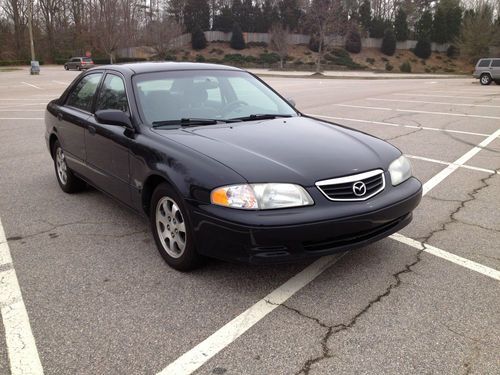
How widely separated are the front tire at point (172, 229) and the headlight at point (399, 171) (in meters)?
1.58

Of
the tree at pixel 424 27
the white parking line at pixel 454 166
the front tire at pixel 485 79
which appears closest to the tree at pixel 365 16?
the tree at pixel 424 27

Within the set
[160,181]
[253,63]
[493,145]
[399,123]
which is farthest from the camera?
[253,63]

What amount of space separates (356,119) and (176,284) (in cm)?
971

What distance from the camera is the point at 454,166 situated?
6.98 metres

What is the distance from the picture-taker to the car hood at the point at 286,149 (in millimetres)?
3148

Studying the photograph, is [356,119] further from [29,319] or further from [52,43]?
[52,43]

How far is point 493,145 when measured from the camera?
8.76 meters

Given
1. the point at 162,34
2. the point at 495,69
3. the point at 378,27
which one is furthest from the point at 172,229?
the point at 378,27

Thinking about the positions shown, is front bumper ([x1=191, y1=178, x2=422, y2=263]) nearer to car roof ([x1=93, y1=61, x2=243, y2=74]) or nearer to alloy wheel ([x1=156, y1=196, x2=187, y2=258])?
alloy wheel ([x1=156, y1=196, x2=187, y2=258])

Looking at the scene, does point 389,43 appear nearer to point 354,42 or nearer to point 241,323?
point 354,42

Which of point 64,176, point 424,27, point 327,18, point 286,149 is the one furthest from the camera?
point 424,27

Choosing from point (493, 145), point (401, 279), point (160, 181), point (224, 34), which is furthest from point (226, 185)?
point (224, 34)

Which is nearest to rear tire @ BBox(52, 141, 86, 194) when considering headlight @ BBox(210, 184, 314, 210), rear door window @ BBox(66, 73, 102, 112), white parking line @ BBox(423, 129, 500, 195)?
rear door window @ BBox(66, 73, 102, 112)

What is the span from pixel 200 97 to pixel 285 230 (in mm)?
1852
